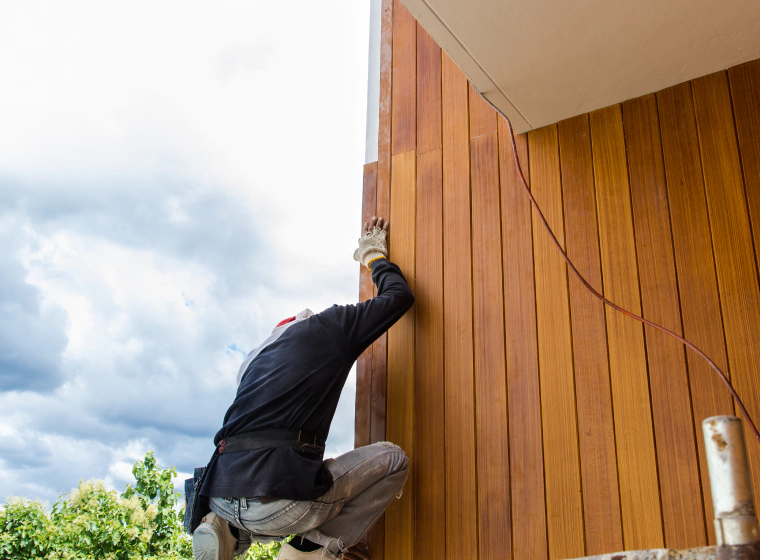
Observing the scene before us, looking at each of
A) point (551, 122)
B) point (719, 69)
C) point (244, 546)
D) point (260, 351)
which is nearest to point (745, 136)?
point (719, 69)

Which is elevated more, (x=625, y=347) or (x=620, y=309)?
(x=620, y=309)

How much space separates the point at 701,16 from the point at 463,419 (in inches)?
63.0

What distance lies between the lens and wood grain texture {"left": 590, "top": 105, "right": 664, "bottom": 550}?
196 centimetres

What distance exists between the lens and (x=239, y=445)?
212 cm

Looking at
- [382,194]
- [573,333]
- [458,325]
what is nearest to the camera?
[573,333]

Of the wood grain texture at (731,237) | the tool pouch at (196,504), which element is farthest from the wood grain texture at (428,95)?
the tool pouch at (196,504)

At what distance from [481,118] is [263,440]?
168 centimetres

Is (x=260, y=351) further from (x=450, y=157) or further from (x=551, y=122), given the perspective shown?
(x=551, y=122)

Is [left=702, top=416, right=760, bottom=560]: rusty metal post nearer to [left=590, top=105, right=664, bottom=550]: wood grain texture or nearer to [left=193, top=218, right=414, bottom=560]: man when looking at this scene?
[left=590, top=105, right=664, bottom=550]: wood grain texture

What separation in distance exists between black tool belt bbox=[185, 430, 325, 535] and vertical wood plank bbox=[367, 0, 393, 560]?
45cm

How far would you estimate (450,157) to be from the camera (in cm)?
284

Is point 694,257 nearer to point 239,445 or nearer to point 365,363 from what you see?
point 365,363

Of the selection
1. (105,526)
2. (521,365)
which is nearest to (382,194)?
(521,365)

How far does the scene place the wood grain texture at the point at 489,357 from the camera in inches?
87.5
